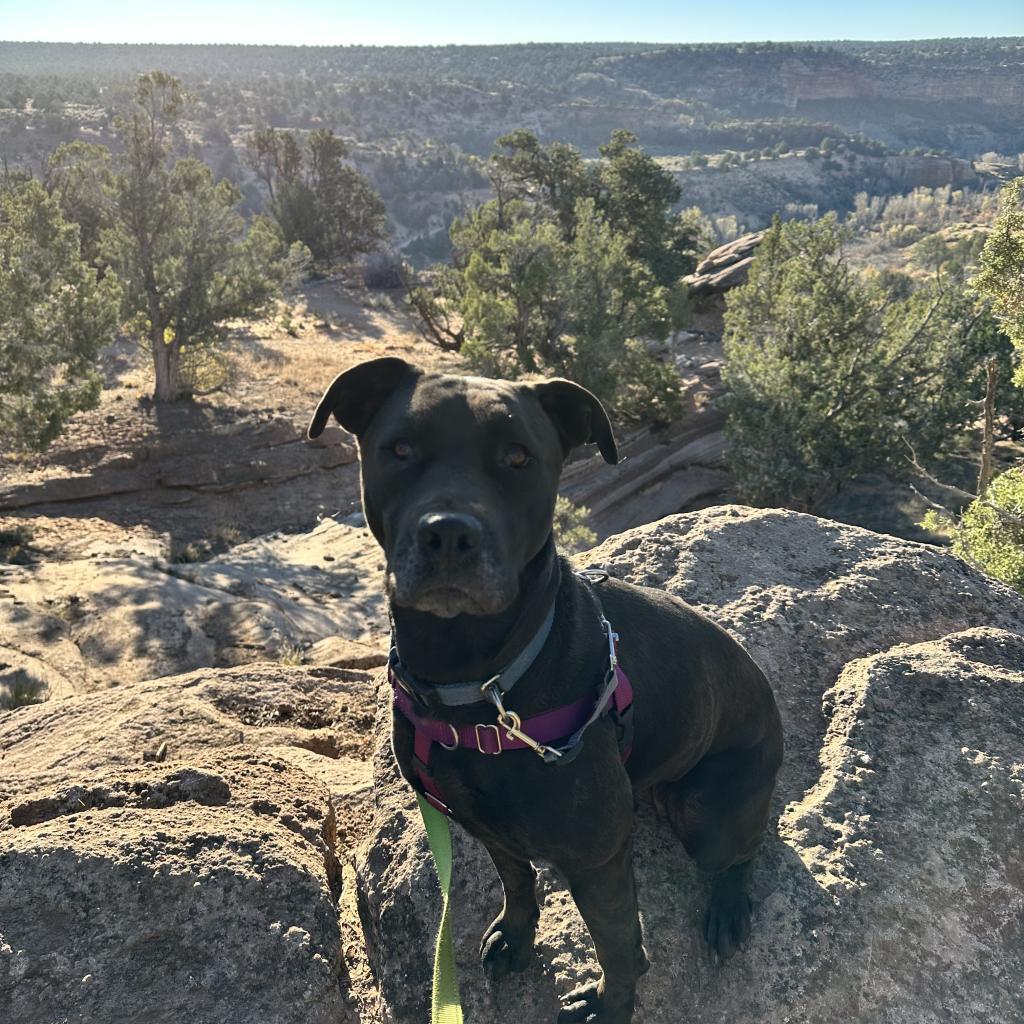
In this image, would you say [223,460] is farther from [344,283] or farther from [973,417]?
[344,283]

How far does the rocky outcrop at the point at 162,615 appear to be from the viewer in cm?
825

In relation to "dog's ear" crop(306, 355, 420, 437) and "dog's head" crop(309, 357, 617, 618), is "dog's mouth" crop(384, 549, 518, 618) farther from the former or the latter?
"dog's ear" crop(306, 355, 420, 437)

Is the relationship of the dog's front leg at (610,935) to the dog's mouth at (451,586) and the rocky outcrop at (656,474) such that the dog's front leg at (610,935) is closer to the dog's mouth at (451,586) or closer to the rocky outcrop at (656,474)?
the dog's mouth at (451,586)

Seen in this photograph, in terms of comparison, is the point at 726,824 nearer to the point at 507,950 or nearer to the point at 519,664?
the point at 507,950

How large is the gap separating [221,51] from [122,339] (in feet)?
578

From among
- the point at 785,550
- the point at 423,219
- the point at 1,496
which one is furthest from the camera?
the point at 423,219

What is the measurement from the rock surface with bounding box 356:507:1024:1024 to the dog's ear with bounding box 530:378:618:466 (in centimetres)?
68

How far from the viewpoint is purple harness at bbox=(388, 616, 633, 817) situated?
2059 mm

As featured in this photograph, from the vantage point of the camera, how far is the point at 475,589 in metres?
1.85

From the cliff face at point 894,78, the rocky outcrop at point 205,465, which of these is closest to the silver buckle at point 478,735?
the rocky outcrop at point 205,465

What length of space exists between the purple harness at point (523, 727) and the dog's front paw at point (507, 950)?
0.67 m

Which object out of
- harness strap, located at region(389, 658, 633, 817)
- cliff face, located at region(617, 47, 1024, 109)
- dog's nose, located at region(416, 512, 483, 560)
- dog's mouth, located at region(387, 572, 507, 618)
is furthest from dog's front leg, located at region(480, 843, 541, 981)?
cliff face, located at region(617, 47, 1024, 109)

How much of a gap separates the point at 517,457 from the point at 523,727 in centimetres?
74

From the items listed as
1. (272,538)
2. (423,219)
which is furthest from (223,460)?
(423,219)
